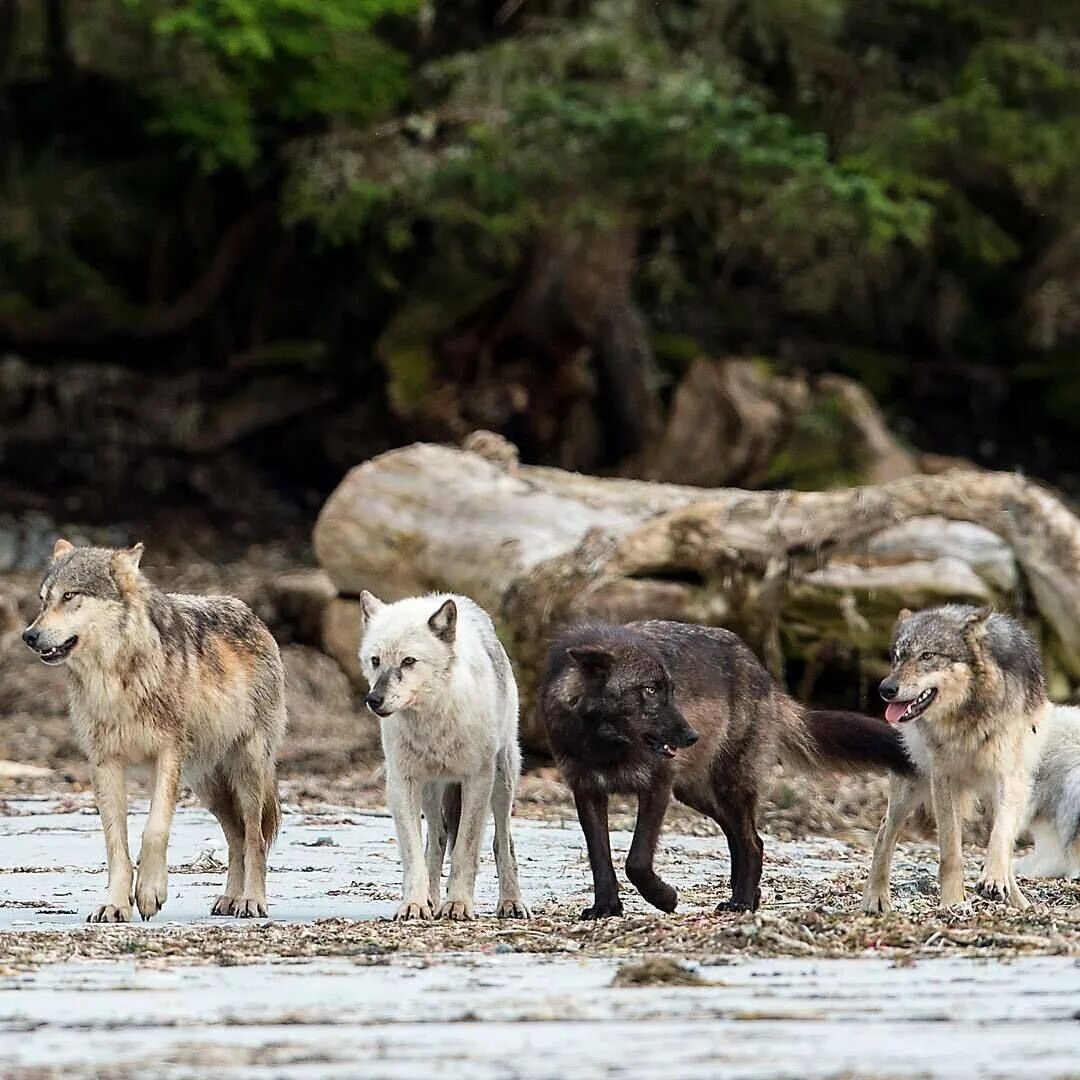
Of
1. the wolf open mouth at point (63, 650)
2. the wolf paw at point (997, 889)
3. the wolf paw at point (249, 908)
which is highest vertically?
the wolf open mouth at point (63, 650)

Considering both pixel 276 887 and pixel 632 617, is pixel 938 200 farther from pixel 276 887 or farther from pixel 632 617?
pixel 276 887

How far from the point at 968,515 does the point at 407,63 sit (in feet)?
36.2

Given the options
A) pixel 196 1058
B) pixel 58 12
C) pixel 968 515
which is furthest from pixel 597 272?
pixel 196 1058

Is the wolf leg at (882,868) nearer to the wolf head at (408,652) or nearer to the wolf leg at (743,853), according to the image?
the wolf leg at (743,853)

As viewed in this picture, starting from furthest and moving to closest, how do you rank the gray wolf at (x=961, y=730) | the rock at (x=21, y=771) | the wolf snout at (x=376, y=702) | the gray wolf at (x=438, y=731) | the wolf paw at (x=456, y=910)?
the rock at (x=21, y=771) → the gray wolf at (x=961, y=730) → the gray wolf at (x=438, y=731) → the wolf snout at (x=376, y=702) → the wolf paw at (x=456, y=910)

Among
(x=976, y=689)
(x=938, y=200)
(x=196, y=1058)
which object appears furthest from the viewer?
(x=938, y=200)

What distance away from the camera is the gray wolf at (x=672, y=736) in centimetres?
844

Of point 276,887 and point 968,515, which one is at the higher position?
point 968,515

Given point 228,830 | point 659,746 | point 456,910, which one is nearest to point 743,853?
point 659,746

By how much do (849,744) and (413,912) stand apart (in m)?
2.33

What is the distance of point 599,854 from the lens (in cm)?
837

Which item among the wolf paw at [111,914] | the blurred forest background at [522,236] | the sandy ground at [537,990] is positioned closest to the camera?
the sandy ground at [537,990]

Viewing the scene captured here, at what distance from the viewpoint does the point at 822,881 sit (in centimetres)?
1001

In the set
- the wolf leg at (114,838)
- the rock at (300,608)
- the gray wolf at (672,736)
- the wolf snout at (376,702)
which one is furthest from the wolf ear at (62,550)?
the rock at (300,608)
